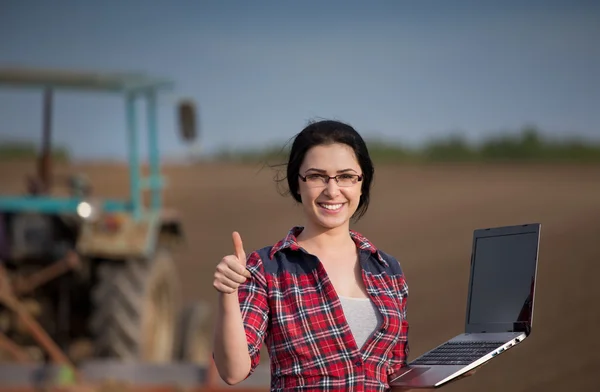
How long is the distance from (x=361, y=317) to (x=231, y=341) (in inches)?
11.3

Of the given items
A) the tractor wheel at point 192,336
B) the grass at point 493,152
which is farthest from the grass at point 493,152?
the tractor wheel at point 192,336

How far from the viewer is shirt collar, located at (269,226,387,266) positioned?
244 cm

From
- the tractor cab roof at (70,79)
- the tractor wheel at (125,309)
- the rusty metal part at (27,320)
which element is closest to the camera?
the rusty metal part at (27,320)

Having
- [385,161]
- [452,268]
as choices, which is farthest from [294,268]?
[385,161]

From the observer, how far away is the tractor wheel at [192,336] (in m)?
8.68

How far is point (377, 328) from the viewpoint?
2398 millimetres

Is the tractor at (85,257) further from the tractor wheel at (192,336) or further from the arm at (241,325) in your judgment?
the arm at (241,325)

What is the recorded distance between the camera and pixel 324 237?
8.16 ft

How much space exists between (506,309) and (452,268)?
1486 cm

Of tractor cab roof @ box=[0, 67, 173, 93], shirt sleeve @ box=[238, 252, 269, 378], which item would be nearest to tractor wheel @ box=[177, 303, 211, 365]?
tractor cab roof @ box=[0, 67, 173, 93]

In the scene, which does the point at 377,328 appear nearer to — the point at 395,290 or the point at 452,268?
the point at 395,290

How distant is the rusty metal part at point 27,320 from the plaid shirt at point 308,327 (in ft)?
15.2

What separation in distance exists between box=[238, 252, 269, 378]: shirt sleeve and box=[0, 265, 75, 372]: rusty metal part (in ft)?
15.2

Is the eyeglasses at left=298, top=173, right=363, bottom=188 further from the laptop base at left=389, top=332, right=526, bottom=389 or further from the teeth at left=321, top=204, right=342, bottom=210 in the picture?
the laptop base at left=389, top=332, right=526, bottom=389
